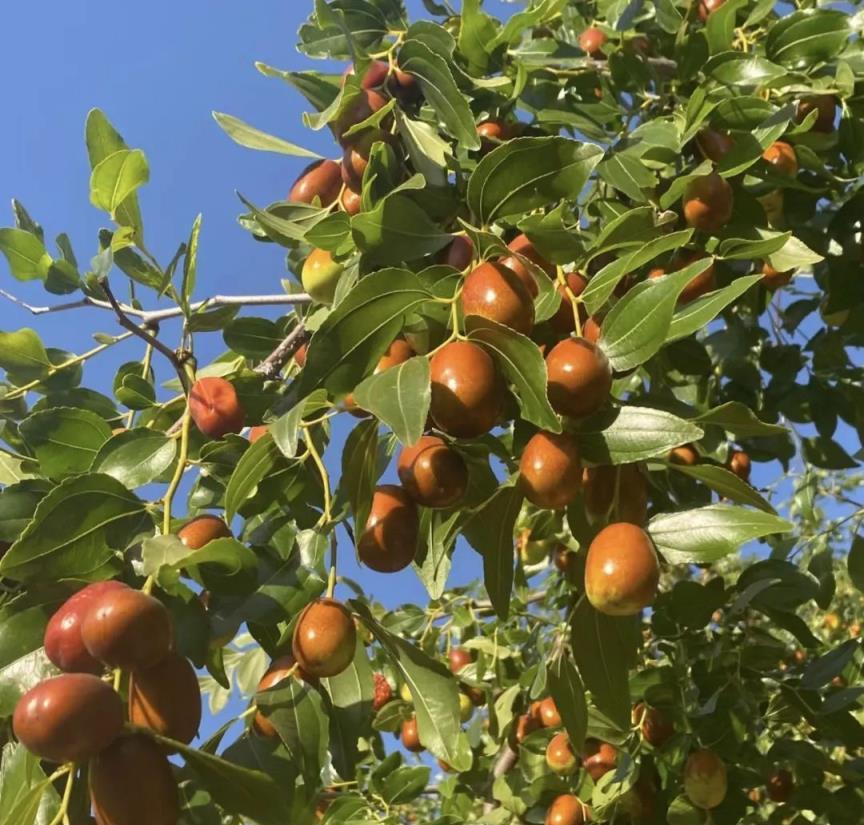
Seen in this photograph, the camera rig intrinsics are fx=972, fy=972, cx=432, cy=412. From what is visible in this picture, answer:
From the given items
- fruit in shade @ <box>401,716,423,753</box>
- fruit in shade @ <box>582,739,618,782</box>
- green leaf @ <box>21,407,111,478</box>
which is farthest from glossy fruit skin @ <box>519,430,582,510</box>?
fruit in shade @ <box>401,716,423,753</box>

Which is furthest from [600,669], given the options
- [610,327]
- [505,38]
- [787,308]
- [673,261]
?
[787,308]

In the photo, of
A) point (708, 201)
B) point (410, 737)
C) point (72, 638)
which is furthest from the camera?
point (410, 737)

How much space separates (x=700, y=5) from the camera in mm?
1930

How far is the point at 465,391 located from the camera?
976 millimetres

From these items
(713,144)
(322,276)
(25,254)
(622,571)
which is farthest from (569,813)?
(25,254)

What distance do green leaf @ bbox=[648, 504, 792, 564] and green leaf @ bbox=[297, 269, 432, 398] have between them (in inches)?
16.1

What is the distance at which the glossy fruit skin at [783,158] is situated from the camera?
1677mm

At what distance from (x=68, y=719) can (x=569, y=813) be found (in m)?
1.24

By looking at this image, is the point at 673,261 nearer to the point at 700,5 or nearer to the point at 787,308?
the point at 700,5

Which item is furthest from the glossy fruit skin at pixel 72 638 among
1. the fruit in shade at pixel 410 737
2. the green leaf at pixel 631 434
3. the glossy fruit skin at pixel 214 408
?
the fruit in shade at pixel 410 737

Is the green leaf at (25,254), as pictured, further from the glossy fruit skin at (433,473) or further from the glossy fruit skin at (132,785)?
the glossy fruit skin at (132,785)

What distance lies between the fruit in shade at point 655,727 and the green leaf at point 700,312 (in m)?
1.07

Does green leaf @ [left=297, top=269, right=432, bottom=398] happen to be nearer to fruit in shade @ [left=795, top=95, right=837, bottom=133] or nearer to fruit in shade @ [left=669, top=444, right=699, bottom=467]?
fruit in shade @ [left=669, top=444, right=699, bottom=467]

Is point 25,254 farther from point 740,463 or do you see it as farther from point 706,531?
point 740,463
